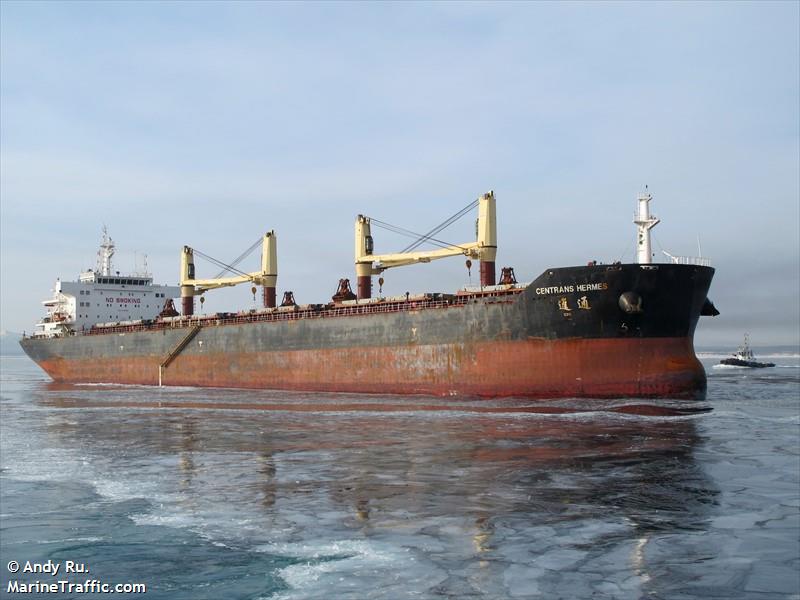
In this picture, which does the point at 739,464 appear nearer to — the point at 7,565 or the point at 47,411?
the point at 7,565

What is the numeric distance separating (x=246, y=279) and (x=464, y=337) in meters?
19.4

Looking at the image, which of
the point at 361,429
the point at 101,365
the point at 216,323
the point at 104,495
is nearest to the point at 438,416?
the point at 361,429

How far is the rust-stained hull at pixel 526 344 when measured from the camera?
68.9 feet

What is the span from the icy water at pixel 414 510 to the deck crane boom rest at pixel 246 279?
2308cm

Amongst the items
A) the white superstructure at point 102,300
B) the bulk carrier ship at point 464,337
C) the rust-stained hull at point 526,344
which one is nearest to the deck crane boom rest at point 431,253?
the bulk carrier ship at point 464,337

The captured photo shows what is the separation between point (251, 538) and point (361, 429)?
8.59 meters

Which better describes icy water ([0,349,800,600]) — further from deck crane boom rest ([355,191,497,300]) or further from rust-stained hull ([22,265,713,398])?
deck crane boom rest ([355,191,497,300])

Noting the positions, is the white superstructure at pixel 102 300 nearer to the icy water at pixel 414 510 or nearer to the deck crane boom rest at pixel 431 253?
the deck crane boom rest at pixel 431 253

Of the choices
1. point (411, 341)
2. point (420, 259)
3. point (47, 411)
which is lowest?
point (47, 411)

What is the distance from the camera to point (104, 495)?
360 inches

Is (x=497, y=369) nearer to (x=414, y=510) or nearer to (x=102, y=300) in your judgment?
(x=414, y=510)

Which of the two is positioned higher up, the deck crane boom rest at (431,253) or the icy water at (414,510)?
the deck crane boom rest at (431,253)

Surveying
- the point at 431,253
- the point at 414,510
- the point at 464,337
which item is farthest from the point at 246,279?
the point at 414,510

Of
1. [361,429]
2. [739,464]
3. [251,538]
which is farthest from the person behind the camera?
[361,429]
